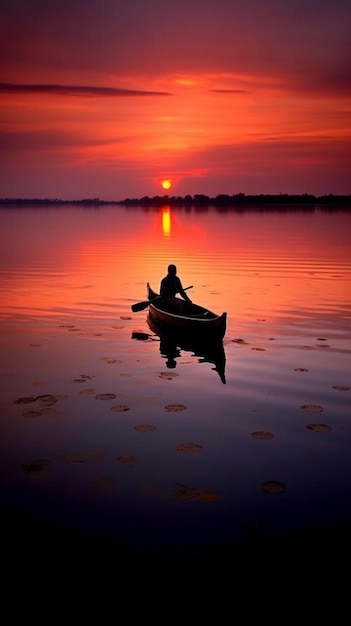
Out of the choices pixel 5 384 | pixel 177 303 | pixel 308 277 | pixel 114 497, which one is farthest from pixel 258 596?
pixel 308 277

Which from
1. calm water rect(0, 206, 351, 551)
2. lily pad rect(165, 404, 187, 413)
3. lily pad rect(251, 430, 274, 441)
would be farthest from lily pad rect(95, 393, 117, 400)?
lily pad rect(251, 430, 274, 441)

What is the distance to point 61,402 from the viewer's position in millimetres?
9258

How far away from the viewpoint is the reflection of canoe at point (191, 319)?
12452mm

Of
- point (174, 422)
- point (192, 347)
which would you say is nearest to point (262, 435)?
point (174, 422)

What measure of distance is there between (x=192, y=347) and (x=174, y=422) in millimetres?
5215

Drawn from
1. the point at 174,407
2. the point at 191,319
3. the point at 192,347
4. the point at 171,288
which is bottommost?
the point at 174,407

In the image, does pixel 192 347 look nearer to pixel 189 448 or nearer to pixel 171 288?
pixel 171 288

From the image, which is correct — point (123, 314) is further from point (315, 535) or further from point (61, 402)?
point (315, 535)

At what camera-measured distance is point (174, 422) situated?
335 inches

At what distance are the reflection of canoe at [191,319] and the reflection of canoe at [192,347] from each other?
216mm

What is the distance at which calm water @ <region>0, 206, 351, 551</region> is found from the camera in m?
5.91

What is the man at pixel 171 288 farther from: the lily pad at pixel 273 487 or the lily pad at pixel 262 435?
the lily pad at pixel 273 487

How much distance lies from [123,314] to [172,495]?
39.7 feet

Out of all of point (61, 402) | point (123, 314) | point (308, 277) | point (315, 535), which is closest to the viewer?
point (315, 535)
